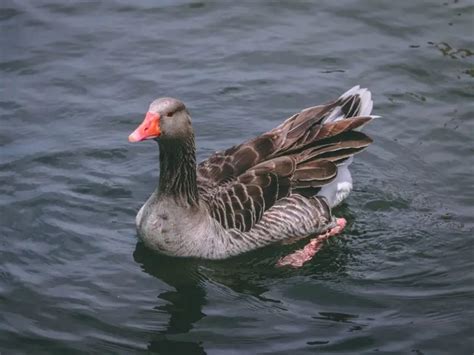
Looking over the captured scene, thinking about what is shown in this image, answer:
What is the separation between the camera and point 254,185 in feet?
39.3

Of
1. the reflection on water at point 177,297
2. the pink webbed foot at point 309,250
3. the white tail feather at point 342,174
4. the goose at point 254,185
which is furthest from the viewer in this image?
the white tail feather at point 342,174

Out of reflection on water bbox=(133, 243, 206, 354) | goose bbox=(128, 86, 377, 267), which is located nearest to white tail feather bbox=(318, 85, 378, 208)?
goose bbox=(128, 86, 377, 267)

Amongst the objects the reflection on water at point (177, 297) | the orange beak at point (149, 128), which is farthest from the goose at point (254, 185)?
the reflection on water at point (177, 297)

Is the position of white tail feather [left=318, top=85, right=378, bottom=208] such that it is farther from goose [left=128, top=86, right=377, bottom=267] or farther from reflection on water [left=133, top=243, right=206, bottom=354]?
reflection on water [left=133, top=243, right=206, bottom=354]

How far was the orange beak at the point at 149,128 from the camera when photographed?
10.6m

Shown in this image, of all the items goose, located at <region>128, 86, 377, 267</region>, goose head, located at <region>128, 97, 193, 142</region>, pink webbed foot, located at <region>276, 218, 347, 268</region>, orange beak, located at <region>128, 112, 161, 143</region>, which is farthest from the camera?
pink webbed foot, located at <region>276, 218, 347, 268</region>

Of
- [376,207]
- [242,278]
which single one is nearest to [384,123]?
[376,207]

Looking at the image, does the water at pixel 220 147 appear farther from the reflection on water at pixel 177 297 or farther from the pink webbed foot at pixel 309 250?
the pink webbed foot at pixel 309 250

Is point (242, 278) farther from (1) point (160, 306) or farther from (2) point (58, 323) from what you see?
(2) point (58, 323)

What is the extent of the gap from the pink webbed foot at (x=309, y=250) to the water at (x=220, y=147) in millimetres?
153

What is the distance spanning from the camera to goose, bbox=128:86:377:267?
11.6 meters

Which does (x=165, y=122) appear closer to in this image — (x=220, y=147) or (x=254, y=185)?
(x=254, y=185)

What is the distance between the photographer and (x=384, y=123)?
48.8 feet

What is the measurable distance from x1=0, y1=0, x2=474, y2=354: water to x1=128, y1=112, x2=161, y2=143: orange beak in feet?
5.86
